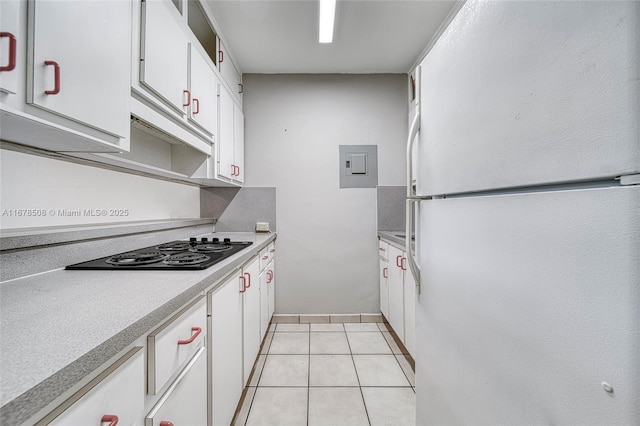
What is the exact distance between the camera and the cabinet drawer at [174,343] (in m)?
0.68

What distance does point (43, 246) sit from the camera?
1.03m

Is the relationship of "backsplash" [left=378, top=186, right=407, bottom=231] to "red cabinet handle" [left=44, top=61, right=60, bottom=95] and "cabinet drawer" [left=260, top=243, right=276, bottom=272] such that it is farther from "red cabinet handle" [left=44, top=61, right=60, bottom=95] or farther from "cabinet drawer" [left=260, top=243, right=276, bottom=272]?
"red cabinet handle" [left=44, top=61, right=60, bottom=95]

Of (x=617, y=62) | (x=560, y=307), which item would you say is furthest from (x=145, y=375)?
(x=617, y=62)

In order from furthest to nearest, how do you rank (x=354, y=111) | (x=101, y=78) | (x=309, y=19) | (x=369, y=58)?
(x=354, y=111)
(x=369, y=58)
(x=309, y=19)
(x=101, y=78)

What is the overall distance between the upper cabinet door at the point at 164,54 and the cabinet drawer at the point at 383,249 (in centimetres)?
193

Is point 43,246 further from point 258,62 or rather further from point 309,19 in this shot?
point 258,62

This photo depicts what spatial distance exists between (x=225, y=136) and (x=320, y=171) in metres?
1.03

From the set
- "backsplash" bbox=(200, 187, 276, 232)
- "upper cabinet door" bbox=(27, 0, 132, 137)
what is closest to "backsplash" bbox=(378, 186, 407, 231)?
"backsplash" bbox=(200, 187, 276, 232)

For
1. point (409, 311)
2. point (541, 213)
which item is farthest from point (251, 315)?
point (541, 213)

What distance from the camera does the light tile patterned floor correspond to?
5.10 feet

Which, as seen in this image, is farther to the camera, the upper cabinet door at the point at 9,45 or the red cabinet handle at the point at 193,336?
the red cabinet handle at the point at 193,336

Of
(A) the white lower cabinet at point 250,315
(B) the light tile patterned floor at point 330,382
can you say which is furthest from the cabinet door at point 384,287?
(A) the white lower cabinet at point 250,315

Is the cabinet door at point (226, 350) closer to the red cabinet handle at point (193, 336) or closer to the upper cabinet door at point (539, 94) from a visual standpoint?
the red cabinet handle at point (193, 336)

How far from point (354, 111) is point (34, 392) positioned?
2.96 m
